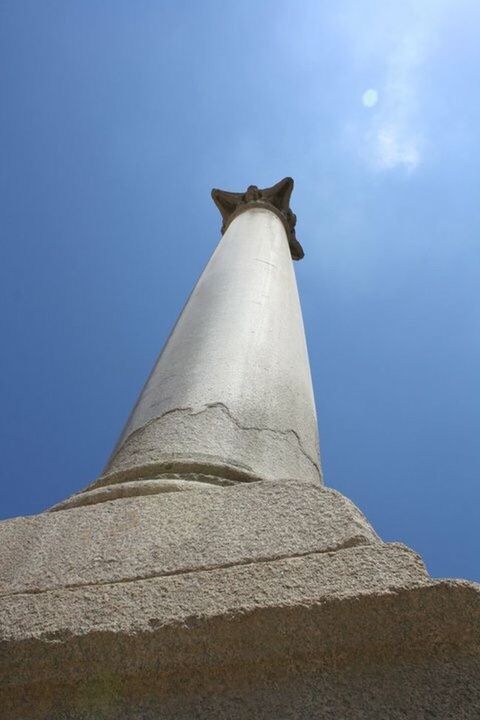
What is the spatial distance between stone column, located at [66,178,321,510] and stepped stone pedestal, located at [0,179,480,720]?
33 centimetres

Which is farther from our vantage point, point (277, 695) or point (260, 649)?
point (260, 649)

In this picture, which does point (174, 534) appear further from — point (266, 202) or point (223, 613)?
point (266, 202)

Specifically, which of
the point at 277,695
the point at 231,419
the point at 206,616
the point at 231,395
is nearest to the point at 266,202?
the point at 231,395

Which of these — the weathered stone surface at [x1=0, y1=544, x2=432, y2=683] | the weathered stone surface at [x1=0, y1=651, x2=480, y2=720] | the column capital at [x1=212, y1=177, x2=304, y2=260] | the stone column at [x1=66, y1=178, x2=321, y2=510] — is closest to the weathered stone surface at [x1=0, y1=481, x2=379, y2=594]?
the weathered stone surface at [x1=0, y1=544, x2=432, y2=683]

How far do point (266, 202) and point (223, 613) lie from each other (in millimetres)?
12222

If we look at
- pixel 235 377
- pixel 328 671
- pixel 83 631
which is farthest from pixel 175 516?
pixel 235 377

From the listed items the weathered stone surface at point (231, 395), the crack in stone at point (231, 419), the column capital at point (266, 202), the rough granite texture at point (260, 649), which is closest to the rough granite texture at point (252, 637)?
the rough granite texture at point (260, 649)

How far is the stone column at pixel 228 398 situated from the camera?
4.70 metres

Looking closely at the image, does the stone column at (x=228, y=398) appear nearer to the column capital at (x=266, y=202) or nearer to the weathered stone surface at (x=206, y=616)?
the weathered stone surface at (x=206, y=616)

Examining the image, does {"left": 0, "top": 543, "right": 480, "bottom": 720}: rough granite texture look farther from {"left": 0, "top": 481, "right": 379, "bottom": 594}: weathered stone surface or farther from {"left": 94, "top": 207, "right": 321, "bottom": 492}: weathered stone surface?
{"left": 94, "top": 207, "right": 321, "bottom": 492}: weathered stone surface

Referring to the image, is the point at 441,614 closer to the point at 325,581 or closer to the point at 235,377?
the point at 325,581

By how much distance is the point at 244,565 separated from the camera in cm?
313

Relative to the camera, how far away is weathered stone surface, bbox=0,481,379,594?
3.28m

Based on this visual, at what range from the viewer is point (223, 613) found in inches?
111
